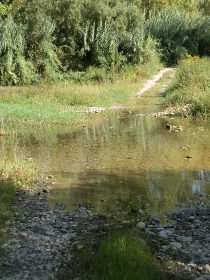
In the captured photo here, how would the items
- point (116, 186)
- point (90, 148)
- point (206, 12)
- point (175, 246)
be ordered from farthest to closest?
point (206, 12) → point (90, 148) → point (116, 186) → point (175, 246)

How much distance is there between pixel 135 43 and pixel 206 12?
43.2 m

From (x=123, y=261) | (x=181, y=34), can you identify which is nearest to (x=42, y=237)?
Answer: (x=123, y=261)

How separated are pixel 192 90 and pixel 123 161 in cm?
1022

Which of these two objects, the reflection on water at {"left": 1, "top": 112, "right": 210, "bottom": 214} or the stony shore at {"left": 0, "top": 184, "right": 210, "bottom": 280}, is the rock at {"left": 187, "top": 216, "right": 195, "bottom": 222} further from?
the reflection on water at {"left": 1, "top": 112, "right": 210, "bottom": 214}

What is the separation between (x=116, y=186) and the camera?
30.0 feet

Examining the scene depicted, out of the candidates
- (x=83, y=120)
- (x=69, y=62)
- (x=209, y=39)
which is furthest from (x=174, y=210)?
(x=209, y=39)

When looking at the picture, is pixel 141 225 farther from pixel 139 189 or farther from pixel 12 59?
pixel 12 59

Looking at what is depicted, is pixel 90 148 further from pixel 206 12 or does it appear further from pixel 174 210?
pixel 206 12

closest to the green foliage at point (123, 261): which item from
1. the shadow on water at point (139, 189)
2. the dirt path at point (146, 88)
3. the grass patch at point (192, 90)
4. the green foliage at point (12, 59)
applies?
the shadow on water at point (139, 189)

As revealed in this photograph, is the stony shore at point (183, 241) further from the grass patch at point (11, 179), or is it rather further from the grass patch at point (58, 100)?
the grass patch at point (58, 100)

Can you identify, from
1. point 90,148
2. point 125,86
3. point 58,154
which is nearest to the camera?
point 58,154

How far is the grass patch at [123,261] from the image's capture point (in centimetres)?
496

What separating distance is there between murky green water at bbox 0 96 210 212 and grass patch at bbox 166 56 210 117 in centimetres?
113

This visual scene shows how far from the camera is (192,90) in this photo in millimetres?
20188
